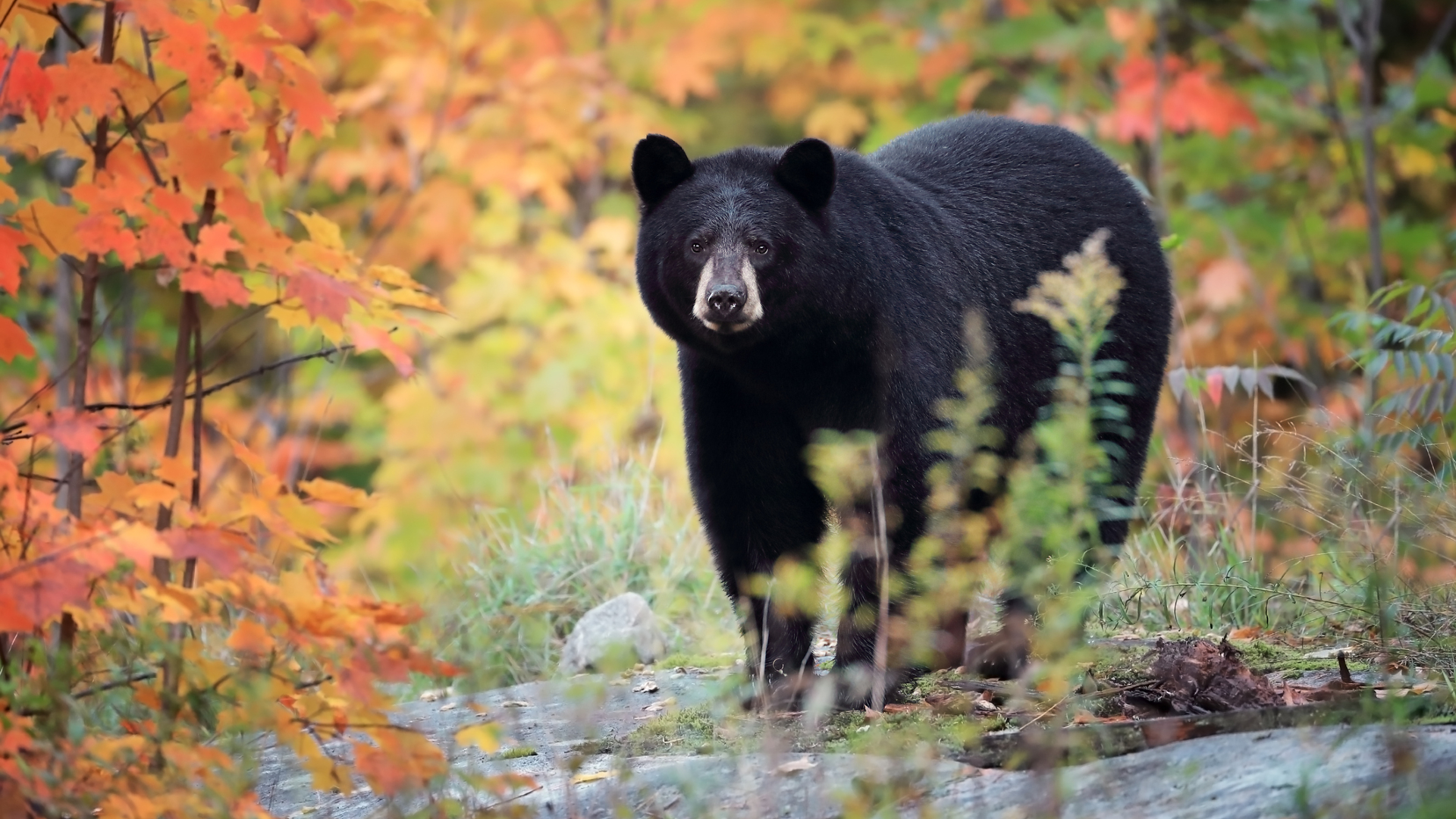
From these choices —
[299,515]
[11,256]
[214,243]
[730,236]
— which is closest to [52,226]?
[11,256]

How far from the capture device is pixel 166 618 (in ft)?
8.93

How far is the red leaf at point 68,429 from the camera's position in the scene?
2.80m

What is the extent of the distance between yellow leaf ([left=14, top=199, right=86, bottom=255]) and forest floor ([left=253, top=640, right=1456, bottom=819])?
1364 mm

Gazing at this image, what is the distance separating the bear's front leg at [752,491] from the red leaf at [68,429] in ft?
6.46

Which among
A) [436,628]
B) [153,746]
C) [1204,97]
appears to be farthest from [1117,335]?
[1204,97]

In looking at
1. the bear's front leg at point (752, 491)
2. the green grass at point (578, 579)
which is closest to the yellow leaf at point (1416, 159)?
the green grass at point (578, 579)

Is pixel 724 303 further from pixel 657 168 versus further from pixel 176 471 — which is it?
pixel 176 471

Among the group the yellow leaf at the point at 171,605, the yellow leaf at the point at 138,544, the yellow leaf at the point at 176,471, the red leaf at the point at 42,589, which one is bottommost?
the yellow leaf at the point at 171,605

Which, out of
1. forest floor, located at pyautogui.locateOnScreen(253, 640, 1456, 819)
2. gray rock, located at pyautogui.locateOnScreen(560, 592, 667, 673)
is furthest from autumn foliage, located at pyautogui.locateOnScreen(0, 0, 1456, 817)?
forest floor, located at pyautogui.locateOnScreen(253, 640, 1456, 819)

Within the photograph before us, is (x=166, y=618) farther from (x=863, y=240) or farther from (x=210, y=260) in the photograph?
(x=863, y=240)

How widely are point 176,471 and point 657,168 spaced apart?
1.99 meters

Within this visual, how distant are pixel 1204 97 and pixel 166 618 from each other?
8.42 meters

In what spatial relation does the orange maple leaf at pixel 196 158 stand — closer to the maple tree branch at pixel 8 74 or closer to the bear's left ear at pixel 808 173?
the maple tree branch at pixel 8 74

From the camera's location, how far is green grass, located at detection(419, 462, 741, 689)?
5.58 m
